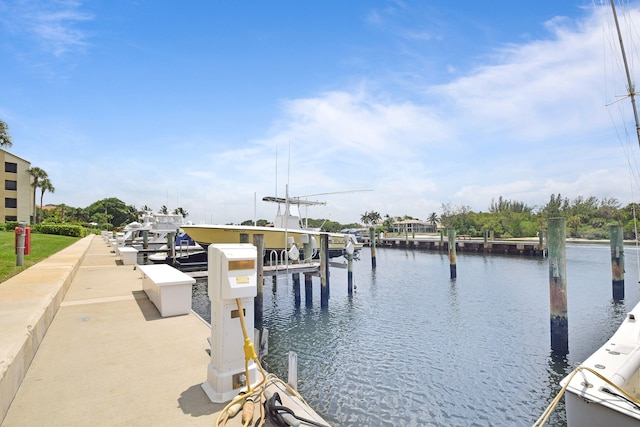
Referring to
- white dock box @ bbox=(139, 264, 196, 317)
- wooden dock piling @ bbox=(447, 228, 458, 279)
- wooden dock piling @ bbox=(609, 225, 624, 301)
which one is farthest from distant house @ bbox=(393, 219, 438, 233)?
white dock box @ bbox=(139, 264, 196, 317)

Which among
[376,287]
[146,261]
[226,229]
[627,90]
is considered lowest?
[376,287]

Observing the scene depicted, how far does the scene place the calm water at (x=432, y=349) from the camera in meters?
6.55

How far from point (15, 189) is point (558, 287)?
214 ft

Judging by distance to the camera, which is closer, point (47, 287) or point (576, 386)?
point (576, 386)

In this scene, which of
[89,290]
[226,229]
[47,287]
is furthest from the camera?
[226,229]

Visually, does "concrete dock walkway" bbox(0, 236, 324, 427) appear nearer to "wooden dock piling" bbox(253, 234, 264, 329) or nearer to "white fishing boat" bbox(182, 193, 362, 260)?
"wooden dock piling" bbox(253, 234, 264, 329)

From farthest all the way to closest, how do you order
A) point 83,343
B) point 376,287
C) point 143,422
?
point 376,287 < point 83,343 < point 143,422

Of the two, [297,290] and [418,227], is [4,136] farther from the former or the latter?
[418,227]

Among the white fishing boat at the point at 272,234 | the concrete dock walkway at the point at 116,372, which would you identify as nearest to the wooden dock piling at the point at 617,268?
the white fishing boat at the point at 272,234

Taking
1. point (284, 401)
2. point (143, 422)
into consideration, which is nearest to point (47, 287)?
point (143, 422)

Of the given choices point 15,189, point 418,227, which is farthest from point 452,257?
point 418,227

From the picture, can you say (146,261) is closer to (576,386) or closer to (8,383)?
(8,383)

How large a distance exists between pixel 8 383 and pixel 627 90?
2120cm

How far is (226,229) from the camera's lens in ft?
52.9
